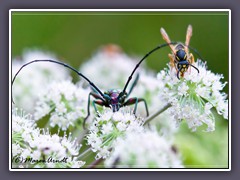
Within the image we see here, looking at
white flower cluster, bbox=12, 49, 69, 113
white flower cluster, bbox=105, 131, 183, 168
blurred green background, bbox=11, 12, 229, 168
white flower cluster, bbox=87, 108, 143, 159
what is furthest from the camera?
white flower cluster, bbox=12, 49, 69, 113

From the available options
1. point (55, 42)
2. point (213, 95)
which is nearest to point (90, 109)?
point (213, 95)

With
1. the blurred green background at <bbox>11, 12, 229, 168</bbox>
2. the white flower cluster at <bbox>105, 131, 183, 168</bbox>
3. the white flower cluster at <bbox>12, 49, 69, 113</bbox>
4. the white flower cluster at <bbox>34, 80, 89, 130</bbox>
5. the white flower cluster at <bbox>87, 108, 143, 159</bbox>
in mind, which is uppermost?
the blurred green background at <bbox>11, 12, 229, 168</bbox>

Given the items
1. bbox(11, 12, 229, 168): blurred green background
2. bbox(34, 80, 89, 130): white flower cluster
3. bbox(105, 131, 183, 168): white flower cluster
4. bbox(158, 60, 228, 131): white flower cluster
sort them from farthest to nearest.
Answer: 1. bbox(11, 12, 229, 168): blurred green background
2. bbox(34, 80, 89, 130): white flower cluster
3. bbox(158, 60, 228, 131): white flower cluster
4. bbox(105, 131, 183, 168): white flower cluster

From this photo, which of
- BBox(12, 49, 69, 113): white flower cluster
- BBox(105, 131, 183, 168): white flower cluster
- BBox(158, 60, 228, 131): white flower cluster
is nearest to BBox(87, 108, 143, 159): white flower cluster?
BBox(105, 131, 183, 168): white flower cluster

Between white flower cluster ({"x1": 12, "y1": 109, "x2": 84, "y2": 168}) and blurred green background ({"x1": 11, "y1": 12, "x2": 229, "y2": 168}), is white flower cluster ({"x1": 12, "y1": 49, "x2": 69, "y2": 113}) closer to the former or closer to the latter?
blurred green background ({"x1": 11, "y1": 12, "x2": 229, "y2": 168})

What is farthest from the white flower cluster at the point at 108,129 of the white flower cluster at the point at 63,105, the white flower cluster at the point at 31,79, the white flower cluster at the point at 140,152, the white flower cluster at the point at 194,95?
the white flower cluster at the point at 31,79

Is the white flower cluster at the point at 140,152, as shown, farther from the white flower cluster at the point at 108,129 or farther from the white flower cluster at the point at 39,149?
the white flower cluster at the point at 39,149

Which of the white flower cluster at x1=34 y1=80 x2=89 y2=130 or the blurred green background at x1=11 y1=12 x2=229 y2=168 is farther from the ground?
the blurred green background at x1=11 y1=12 x2=229 y2=168

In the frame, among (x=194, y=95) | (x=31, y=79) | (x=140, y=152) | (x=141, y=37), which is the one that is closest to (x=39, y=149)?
(x=140, y=152)
